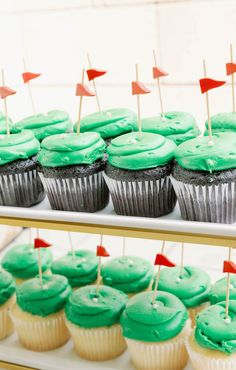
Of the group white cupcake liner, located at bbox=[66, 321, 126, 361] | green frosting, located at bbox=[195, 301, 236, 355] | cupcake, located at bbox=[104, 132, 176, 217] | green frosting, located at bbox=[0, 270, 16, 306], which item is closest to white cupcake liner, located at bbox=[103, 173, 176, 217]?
cupcake, located at bbox=[104, 132, 176, 217]

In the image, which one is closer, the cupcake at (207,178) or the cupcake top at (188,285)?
the cupcake at (207,178)

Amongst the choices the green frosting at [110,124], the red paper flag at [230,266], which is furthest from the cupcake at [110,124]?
the red paper flag at [230,266]

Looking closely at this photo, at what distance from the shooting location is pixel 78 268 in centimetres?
248

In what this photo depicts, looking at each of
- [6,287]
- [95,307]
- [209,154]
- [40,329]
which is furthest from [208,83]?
[6,287]

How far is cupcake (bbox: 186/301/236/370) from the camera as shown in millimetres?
1863

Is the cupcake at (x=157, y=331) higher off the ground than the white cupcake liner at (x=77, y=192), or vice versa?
the white cupcake liner at (x=77, y=192)

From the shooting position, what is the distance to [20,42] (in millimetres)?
3252

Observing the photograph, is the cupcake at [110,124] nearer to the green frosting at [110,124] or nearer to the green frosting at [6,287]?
the green frosting at [110,124]

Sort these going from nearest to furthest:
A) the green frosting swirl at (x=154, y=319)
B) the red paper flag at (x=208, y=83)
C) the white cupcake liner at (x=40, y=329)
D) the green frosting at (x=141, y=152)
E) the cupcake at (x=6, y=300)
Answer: the red paper flag at (x=208, y=83)
the green frosting at (x=141, y=152)
the green frosting swirl at (x=154, y=319)
the white cupcake liner at (x=40, y=329)
the cupcake at (x=6, y=300)

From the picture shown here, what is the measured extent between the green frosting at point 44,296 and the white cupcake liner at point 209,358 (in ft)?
1.89

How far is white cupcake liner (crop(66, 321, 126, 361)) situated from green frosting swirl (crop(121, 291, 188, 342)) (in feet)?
0.34

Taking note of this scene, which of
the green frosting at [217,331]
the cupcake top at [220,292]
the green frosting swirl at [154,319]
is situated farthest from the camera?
the cupcake top at [220,292]

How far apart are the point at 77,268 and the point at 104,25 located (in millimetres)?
1247

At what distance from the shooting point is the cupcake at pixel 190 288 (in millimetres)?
2188
